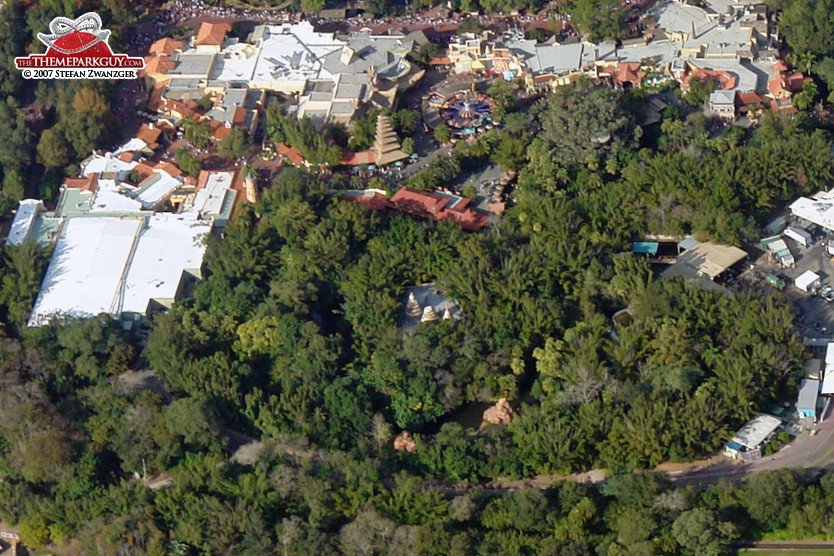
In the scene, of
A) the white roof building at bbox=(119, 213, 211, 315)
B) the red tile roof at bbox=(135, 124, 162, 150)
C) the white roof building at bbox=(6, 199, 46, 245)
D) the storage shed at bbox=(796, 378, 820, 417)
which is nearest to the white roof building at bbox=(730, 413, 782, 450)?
the storage shed at bbox=(796, 378, 820, 417)

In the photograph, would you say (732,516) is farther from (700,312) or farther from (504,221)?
(504,221)

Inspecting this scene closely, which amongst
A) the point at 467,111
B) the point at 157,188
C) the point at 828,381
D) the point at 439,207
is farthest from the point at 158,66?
the point at 828,381

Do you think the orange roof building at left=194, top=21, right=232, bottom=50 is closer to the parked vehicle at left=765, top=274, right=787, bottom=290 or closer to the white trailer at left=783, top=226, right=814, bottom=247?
the white trailer at left=783, top=226, right=814, bottom=247

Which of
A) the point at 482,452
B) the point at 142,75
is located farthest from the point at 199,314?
the point at 142,75

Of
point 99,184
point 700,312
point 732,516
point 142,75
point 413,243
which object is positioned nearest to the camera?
point 732,516

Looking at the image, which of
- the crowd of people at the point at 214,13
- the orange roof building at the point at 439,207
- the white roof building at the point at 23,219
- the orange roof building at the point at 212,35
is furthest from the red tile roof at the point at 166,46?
the orange roof building at the point at 439,207

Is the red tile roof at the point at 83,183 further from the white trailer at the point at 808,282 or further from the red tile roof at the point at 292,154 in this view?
the white trailer at the point at 808,282

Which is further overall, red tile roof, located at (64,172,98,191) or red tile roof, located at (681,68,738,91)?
red tile roof, located at (681,68,738,91)
